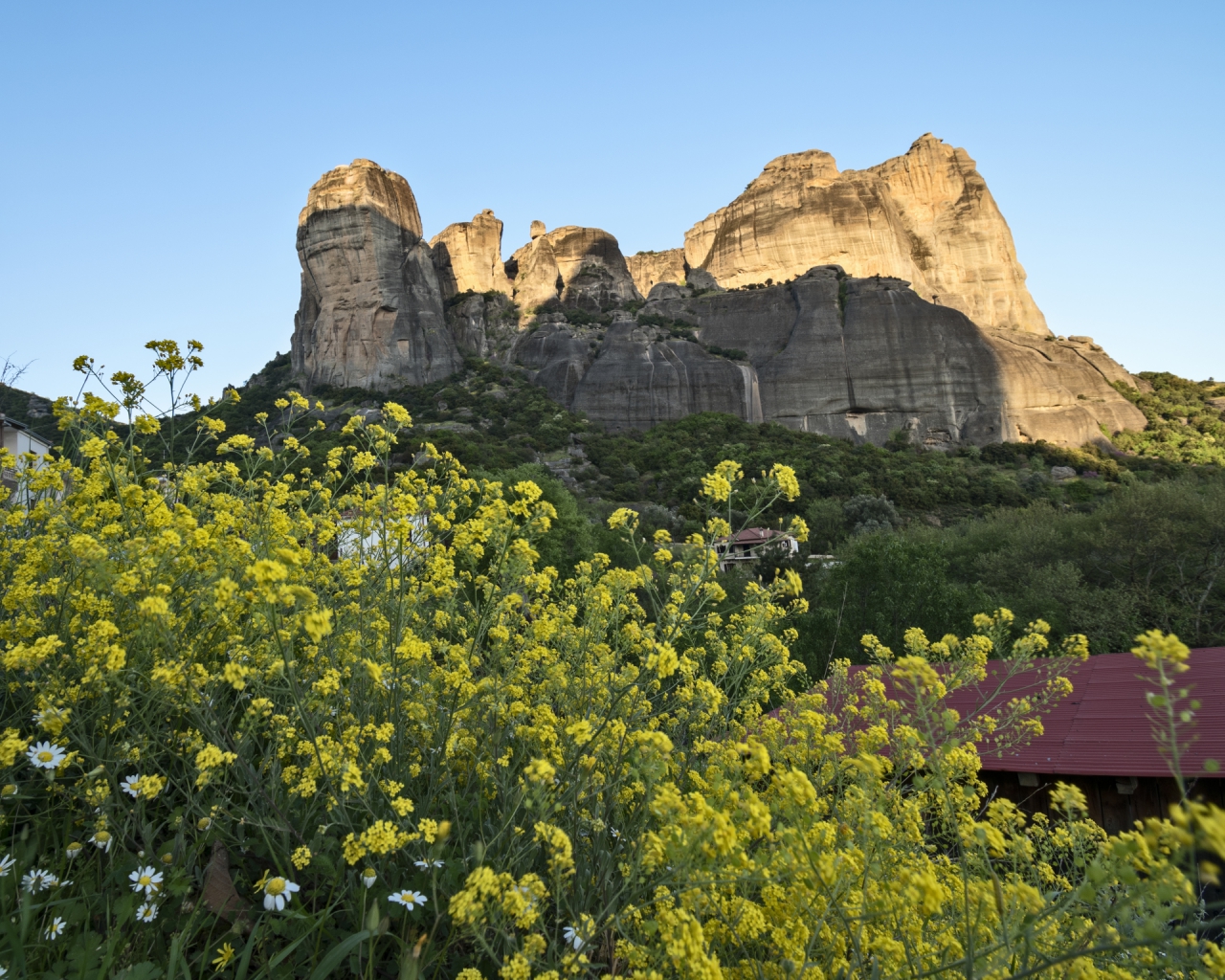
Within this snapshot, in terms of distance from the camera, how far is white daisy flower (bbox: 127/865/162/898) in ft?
7.07

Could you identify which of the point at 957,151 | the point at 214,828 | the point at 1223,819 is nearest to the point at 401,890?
the point at 214,828

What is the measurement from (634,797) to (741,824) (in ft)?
2.05

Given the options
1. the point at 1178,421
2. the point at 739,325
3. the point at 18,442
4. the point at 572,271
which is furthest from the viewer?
the point at 572,271

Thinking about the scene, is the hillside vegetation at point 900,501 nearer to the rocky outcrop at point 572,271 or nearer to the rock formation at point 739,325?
the rock formation at point 739,325

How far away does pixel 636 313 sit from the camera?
2721 inches

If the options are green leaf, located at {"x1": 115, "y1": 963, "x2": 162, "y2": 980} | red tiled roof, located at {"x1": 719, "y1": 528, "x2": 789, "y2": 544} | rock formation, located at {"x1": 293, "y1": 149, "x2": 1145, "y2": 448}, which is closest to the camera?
green leaf, located at {"x1": 115, "y1": 963, "x2": 162, "y2": 980}

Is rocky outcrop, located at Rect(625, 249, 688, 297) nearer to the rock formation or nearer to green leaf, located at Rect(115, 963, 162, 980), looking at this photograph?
the rock formation

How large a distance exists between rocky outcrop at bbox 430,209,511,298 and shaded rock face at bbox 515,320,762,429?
15.2 metres

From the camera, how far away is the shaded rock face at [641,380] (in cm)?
5562

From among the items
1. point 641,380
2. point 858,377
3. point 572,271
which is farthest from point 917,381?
point 572,271

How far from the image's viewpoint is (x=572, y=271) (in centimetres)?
7375

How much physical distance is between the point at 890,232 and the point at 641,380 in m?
38.8

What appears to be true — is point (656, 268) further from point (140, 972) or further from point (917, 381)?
point (140, 972)

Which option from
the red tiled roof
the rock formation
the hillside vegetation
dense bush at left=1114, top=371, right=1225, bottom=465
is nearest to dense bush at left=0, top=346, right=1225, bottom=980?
the red tiled roof
